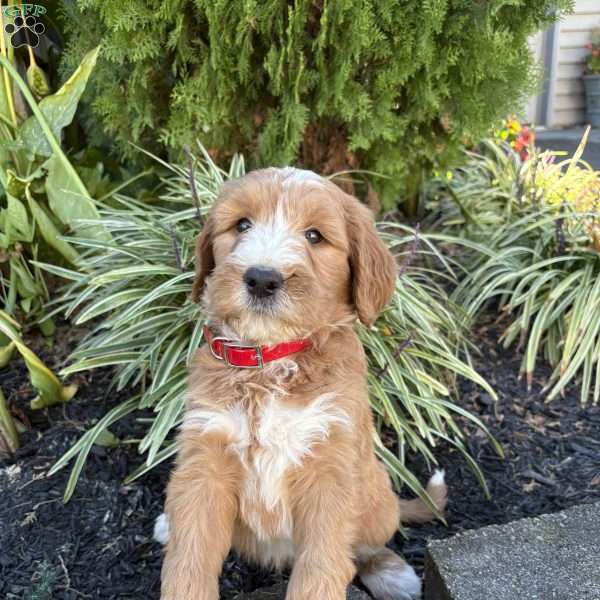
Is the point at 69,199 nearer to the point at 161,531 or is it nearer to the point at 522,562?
the point at 161,531

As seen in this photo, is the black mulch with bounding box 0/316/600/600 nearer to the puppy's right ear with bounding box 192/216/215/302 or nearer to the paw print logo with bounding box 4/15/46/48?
the puppy's right ear with bounding box 192/216/215/302

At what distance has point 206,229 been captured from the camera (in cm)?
229

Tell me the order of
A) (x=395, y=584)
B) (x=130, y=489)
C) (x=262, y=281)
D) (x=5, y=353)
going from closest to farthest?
(x=262, y=281) → (x=395, y=584) → (x=130, y=489) → (x=5, y=353)

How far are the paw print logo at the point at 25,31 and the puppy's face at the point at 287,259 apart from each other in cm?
235

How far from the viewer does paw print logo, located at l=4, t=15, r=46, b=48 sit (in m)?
3.75

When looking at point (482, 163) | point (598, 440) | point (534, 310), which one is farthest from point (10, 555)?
point (482, 163)

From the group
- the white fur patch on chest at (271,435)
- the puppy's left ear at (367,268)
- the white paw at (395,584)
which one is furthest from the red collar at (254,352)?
the white paw at (395,584)

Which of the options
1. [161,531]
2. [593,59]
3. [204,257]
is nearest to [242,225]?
[204,257]

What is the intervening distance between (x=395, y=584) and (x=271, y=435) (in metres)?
0.95

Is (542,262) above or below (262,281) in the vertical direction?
below

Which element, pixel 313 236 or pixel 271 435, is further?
pixel 313 236

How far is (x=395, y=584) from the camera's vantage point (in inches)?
97.9

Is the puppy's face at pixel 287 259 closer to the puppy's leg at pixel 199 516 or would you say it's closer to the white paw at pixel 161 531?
the puppy's leg at pixel 199 516

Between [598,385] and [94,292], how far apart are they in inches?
116
